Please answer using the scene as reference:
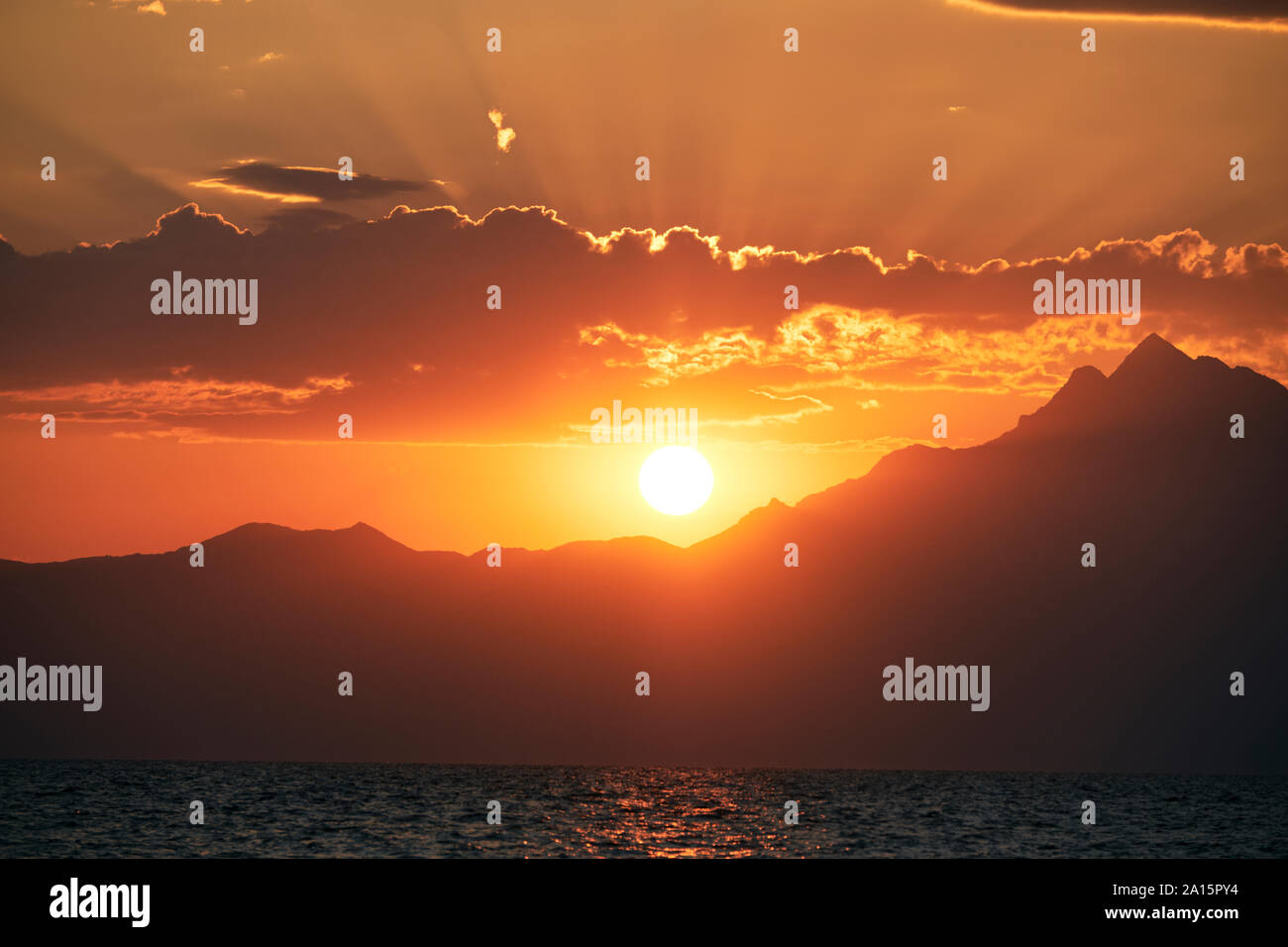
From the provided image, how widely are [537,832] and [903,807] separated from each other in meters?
58.5

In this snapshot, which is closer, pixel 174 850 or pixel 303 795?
pixel 174 850
